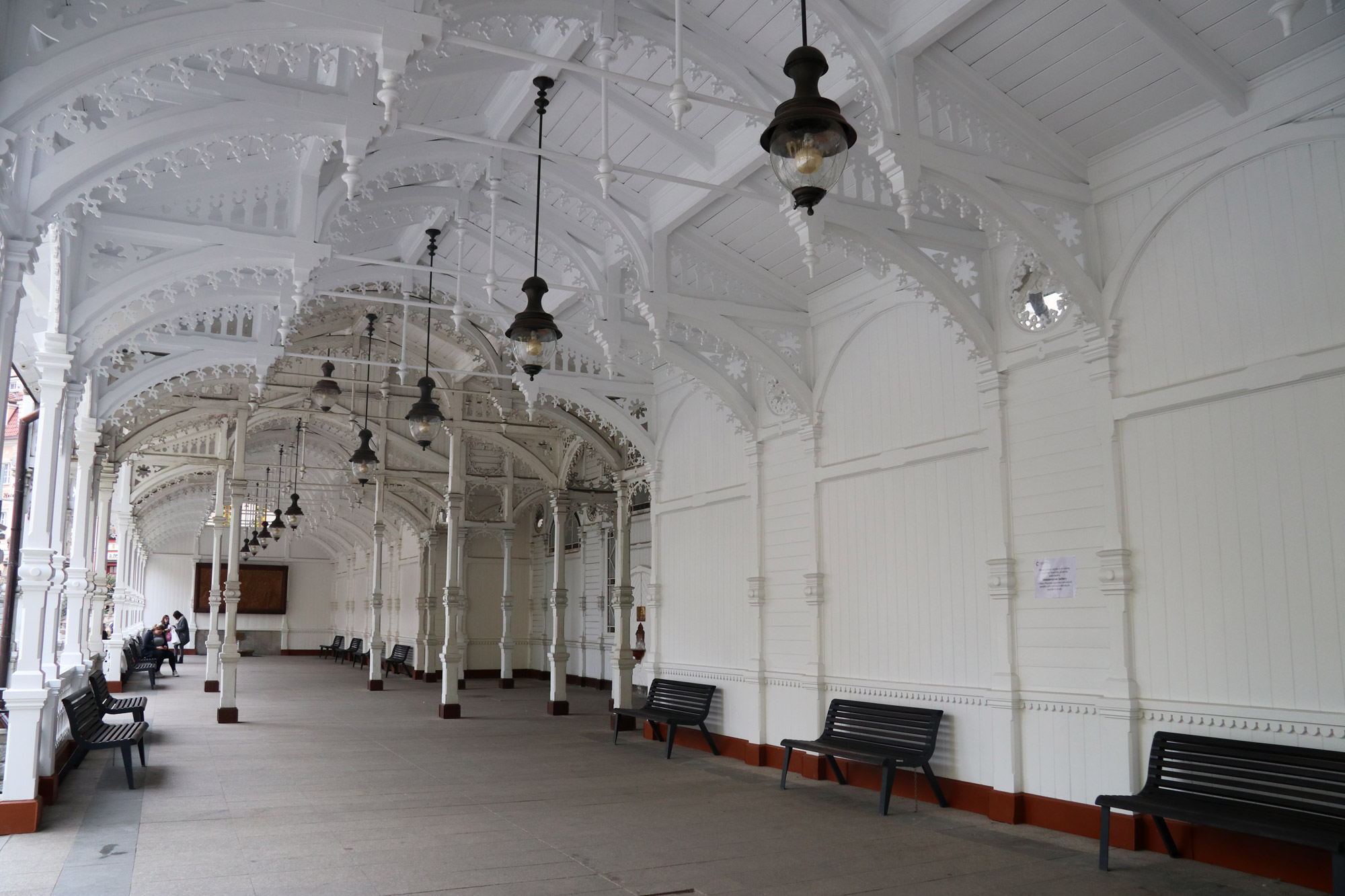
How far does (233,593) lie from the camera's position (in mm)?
14055

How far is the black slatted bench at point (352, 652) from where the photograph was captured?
29.5m

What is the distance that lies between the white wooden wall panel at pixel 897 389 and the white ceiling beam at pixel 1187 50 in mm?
2670

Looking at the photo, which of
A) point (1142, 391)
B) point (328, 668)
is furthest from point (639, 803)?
point (328, 668)

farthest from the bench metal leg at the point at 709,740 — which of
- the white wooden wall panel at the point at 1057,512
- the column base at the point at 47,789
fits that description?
the column base at the point at 47,789

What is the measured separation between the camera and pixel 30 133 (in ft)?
16.5

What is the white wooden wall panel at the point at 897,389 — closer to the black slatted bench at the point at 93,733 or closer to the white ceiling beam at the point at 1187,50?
the white ceiling beam at the point at 1187,50

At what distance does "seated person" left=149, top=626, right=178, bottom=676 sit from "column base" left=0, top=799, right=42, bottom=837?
581 inches

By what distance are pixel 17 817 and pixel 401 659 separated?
19.0m

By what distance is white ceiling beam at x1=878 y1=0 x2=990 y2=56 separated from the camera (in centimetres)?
570

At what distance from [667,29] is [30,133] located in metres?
3.84

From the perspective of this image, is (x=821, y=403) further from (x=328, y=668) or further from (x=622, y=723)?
(x=328, y=668)

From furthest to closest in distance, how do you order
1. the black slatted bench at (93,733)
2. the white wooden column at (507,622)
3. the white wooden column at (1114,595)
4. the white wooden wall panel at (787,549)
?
the white wooden column at (507,622) < the white wooden wall panel at (787,549) < the black slatted bench at (93,733) < the white wooden column at (1114,595)

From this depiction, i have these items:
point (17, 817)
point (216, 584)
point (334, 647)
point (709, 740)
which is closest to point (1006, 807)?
point (709, 740)

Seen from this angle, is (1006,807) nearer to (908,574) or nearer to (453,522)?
(908,574)
